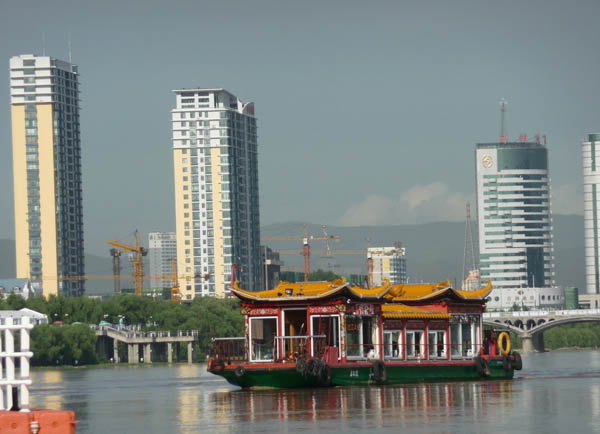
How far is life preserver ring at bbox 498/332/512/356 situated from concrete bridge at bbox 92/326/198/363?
93129mm

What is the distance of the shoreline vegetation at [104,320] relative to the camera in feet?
519

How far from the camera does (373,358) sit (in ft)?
223

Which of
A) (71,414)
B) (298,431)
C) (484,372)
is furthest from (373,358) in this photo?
(71,414)

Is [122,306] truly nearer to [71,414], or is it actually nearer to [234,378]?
[234,378]

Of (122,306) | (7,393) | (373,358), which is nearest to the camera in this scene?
(7,393)

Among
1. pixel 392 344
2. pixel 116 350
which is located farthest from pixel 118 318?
pixel 392 344

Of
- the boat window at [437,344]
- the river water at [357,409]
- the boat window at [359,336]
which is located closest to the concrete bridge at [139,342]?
the boat window at [437,344]

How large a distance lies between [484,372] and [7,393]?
46152 millimetres

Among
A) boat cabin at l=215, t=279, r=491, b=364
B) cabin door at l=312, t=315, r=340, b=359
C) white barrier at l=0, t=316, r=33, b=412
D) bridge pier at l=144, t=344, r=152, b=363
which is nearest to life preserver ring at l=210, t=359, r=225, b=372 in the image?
boat cabin at l=215, t=279, r=491, b=364

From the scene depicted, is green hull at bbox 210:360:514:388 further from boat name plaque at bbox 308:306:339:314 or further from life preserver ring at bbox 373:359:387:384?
boat name plaque at bbox 308:306:339:314

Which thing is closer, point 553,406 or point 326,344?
point 553,406

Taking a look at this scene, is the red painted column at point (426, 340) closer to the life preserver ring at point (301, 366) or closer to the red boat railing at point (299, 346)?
the red boat railing at point (299, 346)

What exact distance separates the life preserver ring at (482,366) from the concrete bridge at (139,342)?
97.7 meters

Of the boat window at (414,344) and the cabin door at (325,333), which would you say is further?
the boat window at (414,344)
